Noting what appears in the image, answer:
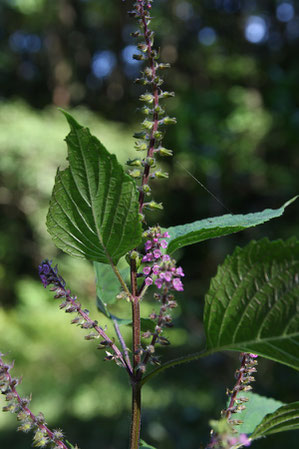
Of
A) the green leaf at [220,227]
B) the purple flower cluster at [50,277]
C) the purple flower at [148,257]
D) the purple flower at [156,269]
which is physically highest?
the green leaf at [220,227]

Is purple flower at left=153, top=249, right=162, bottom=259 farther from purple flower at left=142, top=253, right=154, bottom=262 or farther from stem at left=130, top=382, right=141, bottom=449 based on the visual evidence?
stem at left=130, top=382, right=141, bottom=449

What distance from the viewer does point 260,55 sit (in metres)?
6.73

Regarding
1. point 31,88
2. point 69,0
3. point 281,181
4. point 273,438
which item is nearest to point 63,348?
point 273,438

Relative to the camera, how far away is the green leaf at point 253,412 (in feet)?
2.03

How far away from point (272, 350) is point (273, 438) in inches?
138

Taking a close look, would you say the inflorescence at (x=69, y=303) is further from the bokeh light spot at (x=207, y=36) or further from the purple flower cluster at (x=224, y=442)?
the bokeh light spot at (x=207, y=36)

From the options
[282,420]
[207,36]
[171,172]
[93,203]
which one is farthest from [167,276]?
[207,36]

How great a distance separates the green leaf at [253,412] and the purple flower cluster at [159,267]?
27cm

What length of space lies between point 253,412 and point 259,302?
1.12 feet

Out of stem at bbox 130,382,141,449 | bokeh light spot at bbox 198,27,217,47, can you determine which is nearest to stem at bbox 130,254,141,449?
stem at bbox 130,382,141,449

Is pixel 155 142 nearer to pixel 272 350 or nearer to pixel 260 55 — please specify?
pixel 272 350

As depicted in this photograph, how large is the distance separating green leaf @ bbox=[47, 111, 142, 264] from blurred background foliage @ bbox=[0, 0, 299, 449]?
319 cm

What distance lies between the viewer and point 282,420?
467mm

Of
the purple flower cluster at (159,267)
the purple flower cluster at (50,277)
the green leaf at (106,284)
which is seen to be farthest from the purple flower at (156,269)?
the green leaf at (106,284)
